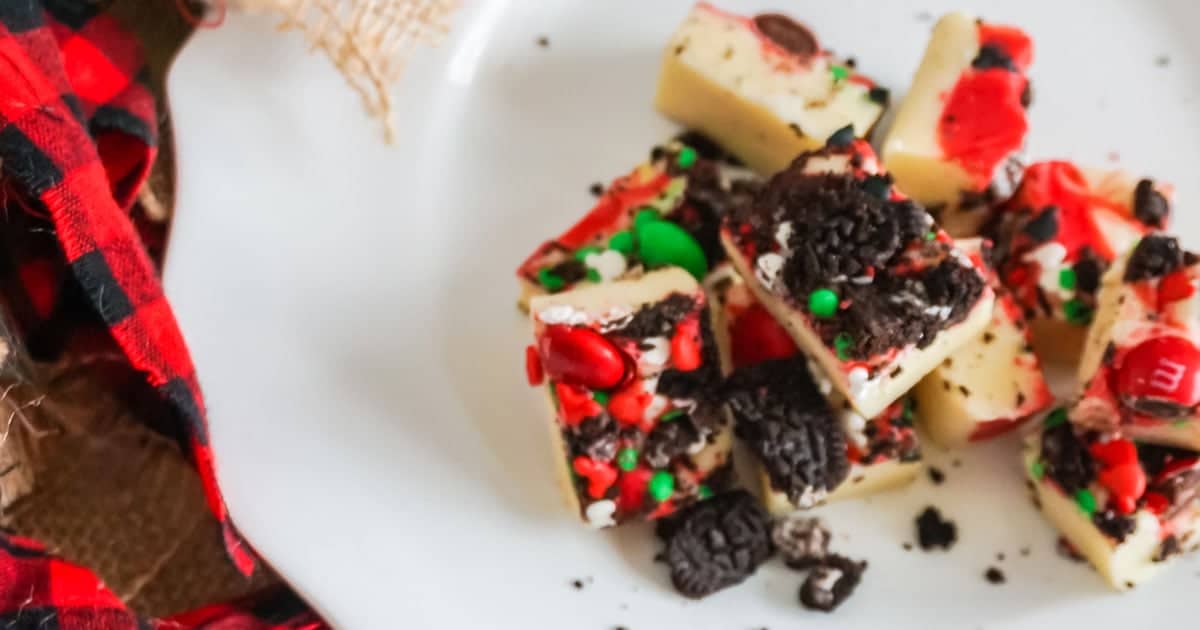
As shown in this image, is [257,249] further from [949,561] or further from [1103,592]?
[1103,592]

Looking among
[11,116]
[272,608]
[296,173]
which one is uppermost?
[11,116]

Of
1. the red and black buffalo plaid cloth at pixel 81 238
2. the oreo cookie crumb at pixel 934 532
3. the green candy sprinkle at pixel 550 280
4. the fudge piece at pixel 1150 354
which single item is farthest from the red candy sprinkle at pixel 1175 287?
the red and black buffalo plaid cloth at pixel 81 238

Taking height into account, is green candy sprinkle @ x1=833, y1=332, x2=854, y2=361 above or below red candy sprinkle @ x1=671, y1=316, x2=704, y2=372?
above

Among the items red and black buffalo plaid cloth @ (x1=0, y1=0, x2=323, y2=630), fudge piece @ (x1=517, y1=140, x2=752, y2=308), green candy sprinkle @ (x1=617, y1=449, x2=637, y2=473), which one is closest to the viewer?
red and black buffalo plaid cloth @ (x1=0, y1=0, x2=323, y2=630)

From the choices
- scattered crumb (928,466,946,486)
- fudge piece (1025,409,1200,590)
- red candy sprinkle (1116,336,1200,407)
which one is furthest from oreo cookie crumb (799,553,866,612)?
red candy sprinkle (1116,336,1200,407)

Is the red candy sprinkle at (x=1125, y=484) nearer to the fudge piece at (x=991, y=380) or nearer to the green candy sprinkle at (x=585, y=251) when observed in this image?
the fudge piece at (x=991, y=380)

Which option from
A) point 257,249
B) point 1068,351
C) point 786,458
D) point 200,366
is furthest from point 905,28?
point 200,366

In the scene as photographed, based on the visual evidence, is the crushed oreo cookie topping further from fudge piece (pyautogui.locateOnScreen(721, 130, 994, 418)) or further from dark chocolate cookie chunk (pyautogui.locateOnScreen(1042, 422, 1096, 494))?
dark chocolate cookie chunk (pyautogui.locateOnScreen(1042, 422, 1096, 494))
